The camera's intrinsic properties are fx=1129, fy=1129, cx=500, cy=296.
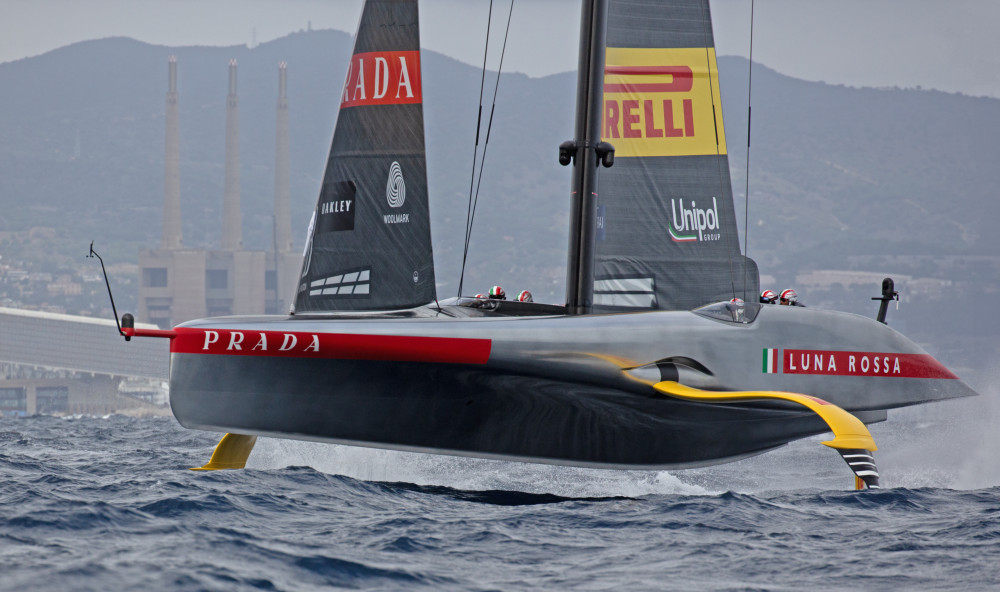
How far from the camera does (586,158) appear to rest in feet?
31.5

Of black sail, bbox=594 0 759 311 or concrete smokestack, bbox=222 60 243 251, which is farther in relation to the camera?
concrete smokestack, bbox=222 60 243 251

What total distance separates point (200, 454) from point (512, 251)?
135 meters

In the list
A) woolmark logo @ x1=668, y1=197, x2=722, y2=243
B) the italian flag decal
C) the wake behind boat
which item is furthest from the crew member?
the italian flag decal

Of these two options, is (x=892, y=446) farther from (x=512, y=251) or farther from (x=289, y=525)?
(x=512, y=251)

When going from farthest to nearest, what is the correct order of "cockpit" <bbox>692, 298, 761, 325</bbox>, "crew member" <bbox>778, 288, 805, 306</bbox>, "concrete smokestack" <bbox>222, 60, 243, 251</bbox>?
"concrete smokestack" <bbox>222, 60, 243, 251</bbox> → "crew member" <bbox>778, 288, 805, 306</bbox> → "cockpit" <bbox>692, 298, 761, 325</bbox>

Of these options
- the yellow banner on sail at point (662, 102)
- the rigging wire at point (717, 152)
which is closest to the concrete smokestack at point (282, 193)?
the rigging wire at point (717, 152)

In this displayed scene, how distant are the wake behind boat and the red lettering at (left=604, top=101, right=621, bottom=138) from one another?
1 cm

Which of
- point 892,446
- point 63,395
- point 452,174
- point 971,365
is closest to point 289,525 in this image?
point 892,446

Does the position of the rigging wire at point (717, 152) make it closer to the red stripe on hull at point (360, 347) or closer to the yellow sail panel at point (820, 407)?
the yellow sail panel at point (820, 407)

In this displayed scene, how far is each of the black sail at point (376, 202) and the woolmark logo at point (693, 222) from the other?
9.47 feet

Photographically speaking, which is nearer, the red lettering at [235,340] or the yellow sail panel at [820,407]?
the yellow sail panel at [820,407]

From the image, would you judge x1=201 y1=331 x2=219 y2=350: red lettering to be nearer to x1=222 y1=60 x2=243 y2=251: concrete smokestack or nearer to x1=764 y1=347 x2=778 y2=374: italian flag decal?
x1=764 y1=347 x2=778 y2=374: italian flag decal

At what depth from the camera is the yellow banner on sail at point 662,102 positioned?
11117 millimetres

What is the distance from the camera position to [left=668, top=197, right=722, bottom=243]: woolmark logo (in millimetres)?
11156
